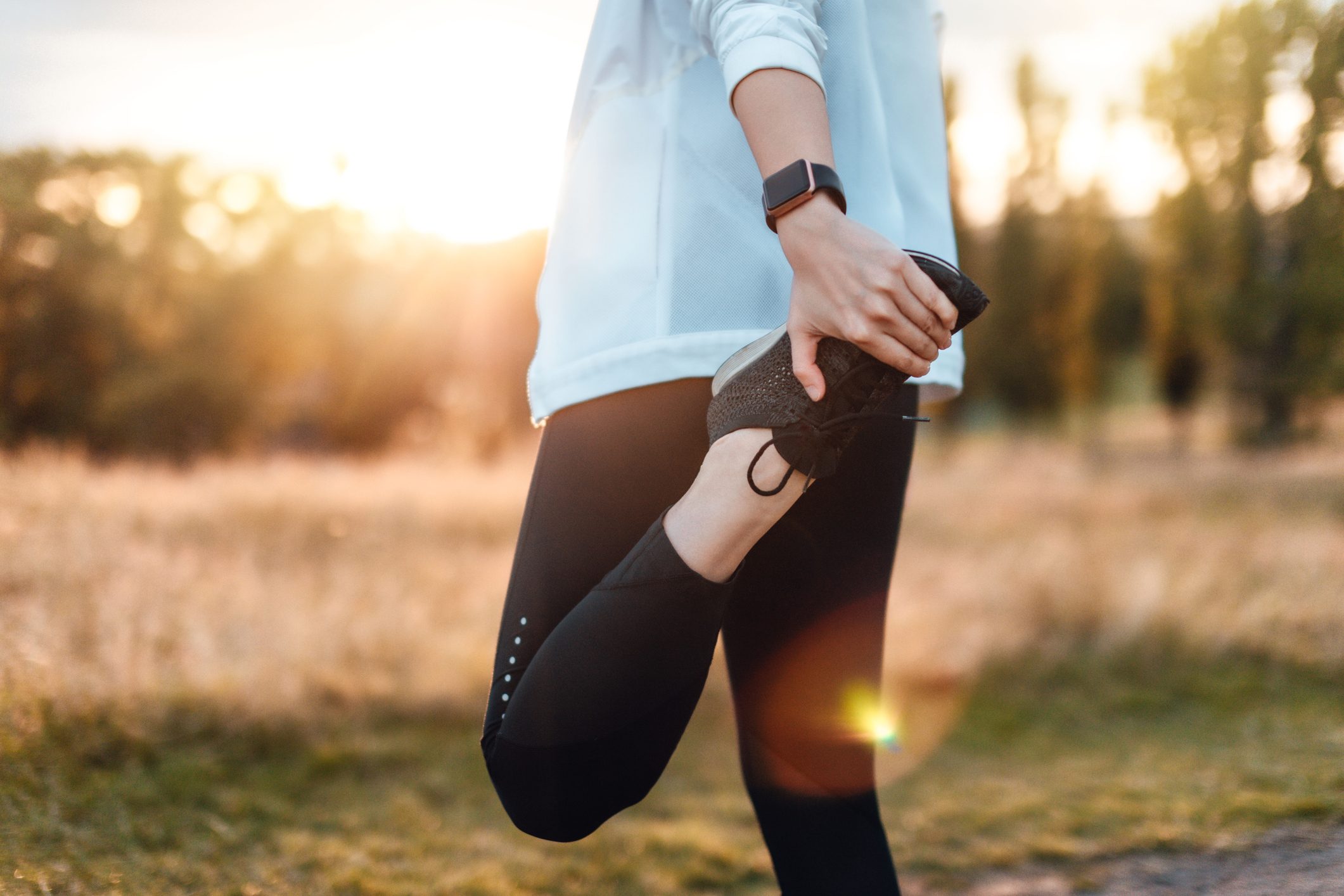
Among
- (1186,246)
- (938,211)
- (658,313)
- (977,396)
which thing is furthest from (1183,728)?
(977,396)

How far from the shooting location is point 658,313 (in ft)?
3.51

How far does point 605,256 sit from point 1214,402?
22212mm

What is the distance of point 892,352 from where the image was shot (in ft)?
2.84

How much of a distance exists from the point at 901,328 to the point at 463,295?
54.7 feet

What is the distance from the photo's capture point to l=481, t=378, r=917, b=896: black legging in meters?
1.00

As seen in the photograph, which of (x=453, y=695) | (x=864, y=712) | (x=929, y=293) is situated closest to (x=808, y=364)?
(x=929, y=293)

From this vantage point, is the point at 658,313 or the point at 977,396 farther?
the point at 977,396

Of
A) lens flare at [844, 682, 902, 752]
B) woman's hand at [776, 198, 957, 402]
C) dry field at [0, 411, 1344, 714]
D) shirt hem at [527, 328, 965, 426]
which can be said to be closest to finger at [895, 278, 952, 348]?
woman's hand at [776, 198, 957, 402]

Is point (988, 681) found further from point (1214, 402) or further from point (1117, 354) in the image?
point (1117, 354)

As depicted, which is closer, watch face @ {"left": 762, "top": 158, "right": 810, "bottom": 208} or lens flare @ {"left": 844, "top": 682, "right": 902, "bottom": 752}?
watch face @ {"left": 762, "top": 158, "right": 810, "bottom": 208}

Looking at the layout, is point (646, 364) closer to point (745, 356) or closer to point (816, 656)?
point (745, 356)

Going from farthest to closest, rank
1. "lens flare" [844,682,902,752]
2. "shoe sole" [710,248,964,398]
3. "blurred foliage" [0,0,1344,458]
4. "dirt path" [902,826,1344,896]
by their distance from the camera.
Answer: "blurred foliage" [0,0,1344,458] < "dirt path" [902,826,1344,896] < "lens flare" [844,682,902,752] < "shoe sole" [710,248,964,398]

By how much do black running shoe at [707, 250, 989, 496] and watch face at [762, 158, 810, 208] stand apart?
140 mm

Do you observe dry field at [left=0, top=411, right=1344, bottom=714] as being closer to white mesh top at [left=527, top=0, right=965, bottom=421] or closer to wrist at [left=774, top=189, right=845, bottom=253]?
white mesh top at [left=527, top=0, right=965, bottom=421]
